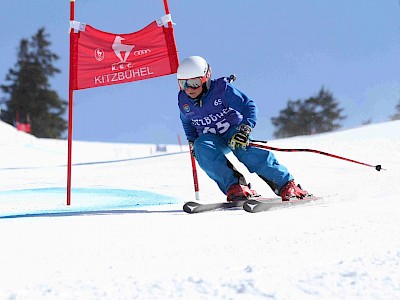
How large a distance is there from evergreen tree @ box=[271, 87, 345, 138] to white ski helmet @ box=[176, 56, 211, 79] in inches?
1393

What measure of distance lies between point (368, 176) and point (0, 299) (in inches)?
204

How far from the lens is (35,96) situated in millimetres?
35031

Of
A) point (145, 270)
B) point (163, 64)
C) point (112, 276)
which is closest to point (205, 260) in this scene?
point (145, 270)

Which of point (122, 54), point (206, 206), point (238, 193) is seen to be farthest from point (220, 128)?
point (122, 54)

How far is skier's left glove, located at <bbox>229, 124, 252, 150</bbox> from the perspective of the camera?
360 cm

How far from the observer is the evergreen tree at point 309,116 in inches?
1548

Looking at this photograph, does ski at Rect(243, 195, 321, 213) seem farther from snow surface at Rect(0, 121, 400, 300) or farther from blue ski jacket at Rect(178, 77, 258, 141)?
blue ski jacket at Rect(178, 77, 258, 141)

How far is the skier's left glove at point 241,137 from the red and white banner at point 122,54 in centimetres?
142

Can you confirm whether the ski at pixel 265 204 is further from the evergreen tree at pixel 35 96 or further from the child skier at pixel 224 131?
the evergreen tree at pixel 35 96

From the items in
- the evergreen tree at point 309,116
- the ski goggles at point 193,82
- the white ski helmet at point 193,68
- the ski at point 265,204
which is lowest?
the ski at point 265,204

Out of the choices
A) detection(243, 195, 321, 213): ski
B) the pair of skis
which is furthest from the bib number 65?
detection(243, 195, 321, 213): ski

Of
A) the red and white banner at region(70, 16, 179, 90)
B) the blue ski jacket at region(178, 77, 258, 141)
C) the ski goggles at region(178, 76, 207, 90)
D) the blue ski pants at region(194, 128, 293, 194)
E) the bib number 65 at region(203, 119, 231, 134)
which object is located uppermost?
the red and white banner at region(70, 16, 179, 90)

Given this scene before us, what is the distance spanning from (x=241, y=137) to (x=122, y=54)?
5.76 feet

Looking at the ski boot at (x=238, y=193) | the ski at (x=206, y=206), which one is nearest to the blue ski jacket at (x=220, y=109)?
the ski boot at (x=238, y=193)
